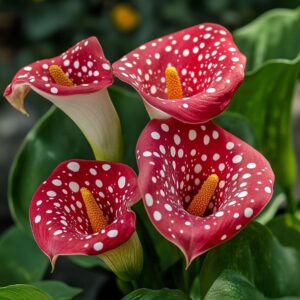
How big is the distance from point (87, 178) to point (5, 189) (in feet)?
2.66

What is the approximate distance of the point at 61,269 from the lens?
0.95 m

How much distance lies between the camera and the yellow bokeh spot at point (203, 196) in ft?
1.74

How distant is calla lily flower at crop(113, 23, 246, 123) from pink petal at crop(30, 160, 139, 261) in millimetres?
57

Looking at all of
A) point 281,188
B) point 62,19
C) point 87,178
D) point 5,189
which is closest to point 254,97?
point 281,188

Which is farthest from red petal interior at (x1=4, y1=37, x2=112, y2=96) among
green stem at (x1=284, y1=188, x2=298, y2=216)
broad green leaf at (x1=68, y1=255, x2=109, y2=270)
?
green stem at (x1=284, y1=188, x2=298, y2=216)

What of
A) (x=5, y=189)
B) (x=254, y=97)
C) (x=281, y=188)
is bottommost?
(x=5, y=189)

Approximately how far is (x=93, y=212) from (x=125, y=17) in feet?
3.35

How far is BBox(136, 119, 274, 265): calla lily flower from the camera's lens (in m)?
0.47

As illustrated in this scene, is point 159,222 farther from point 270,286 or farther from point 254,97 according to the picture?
point 254,97

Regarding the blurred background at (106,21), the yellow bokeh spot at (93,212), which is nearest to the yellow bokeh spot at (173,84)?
the yellow bokeh spot at (93,212)

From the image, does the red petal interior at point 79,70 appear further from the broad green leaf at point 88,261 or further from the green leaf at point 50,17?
the green leaf at point 50,17

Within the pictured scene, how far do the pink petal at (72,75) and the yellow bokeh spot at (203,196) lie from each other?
0.10 metres

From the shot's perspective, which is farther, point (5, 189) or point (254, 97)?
point (5, 189)

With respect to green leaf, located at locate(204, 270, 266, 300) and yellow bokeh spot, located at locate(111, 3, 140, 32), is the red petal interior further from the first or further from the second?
yellow bokeh spot, located at locate(111, 3, 140, 32)
